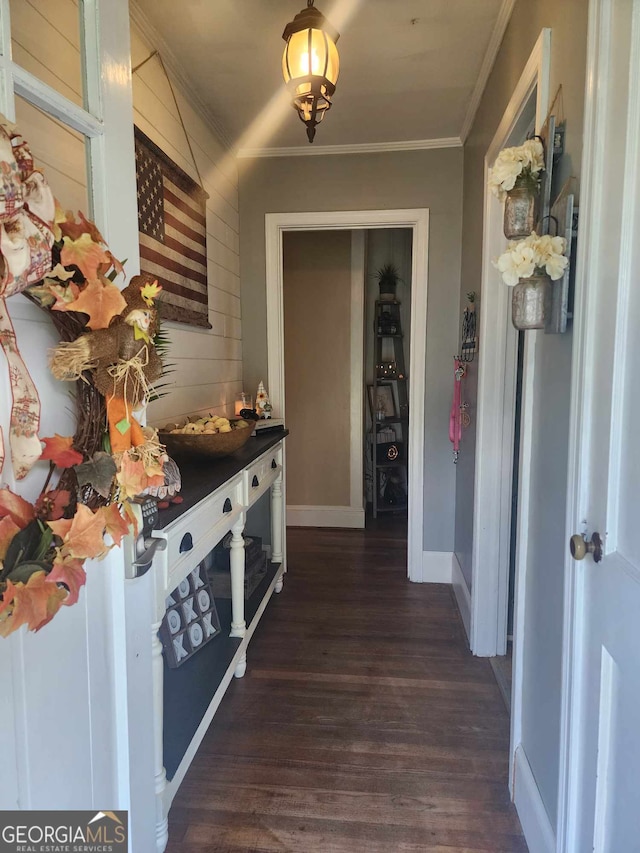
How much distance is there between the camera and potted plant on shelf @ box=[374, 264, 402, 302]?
4.51 m

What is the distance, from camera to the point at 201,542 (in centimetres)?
163

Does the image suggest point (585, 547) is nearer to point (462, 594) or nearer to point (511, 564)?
point (511, 564)

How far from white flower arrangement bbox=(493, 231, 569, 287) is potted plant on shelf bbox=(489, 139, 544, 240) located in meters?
0.12

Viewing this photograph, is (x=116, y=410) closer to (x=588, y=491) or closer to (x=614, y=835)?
(x=588, y=491)

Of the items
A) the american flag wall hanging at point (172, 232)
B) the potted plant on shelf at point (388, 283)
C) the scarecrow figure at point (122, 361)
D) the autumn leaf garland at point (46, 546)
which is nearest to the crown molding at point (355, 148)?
the american flag wall hanging at point (172, 232)

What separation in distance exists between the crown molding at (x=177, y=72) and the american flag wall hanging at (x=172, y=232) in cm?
39

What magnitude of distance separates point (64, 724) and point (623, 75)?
59.8 inches

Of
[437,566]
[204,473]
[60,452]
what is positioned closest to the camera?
[60,452]

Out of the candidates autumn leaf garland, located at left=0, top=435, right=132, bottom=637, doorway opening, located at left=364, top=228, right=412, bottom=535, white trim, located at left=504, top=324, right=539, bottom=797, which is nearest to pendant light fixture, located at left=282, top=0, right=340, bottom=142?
white trim, located at left=504, top=324, right=539, bottom=797

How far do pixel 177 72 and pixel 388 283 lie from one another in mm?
2617

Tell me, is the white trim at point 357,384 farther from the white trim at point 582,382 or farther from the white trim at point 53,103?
the white trim at point 53,103

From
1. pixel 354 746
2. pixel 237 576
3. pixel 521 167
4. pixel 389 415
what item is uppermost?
pixel 521 167

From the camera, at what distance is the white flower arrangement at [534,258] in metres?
1.16

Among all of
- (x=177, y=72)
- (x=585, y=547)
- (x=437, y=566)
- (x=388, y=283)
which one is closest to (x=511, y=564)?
(x=437, y=566)
